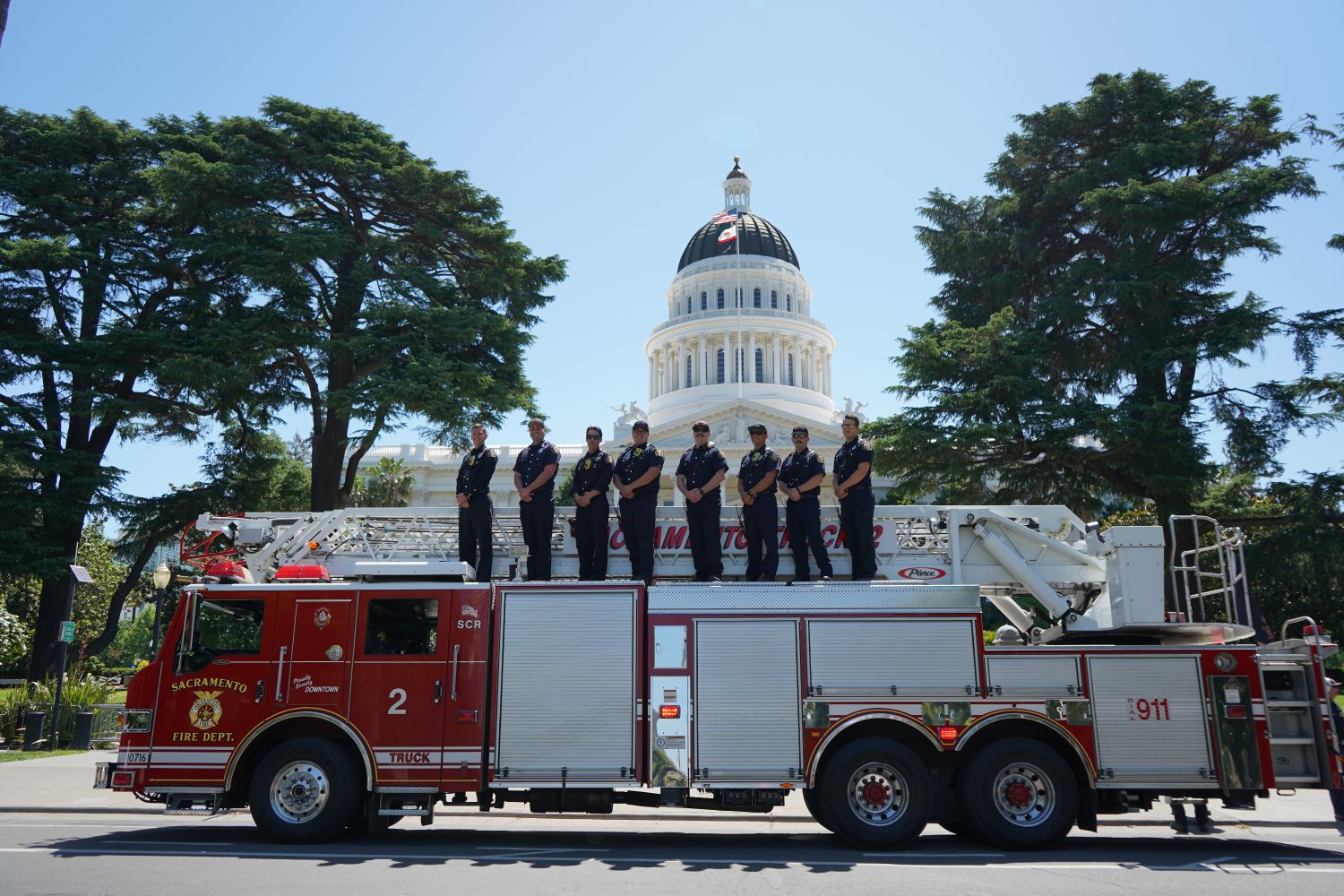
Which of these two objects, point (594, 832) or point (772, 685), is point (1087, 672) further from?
point (594, 832)

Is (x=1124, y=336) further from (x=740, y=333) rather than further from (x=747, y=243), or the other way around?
(x=747, y=243)

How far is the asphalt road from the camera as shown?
8055 millimetres

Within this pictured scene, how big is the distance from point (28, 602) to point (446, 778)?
112ft

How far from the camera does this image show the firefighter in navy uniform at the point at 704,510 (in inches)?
451

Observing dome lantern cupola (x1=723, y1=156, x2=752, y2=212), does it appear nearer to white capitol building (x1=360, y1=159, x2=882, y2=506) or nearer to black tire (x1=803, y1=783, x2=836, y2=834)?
white capitol building (x1=360, y1=159, x2=882, y2=506)

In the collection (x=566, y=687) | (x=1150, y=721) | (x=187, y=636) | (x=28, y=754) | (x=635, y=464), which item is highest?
(x=635, y=464)

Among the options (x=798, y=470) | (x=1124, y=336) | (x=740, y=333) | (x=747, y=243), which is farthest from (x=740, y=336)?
(x=798, y=470)

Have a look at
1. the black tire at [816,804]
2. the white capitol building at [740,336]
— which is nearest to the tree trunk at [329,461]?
the black tire at [816,804]

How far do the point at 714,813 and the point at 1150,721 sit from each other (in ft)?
20.1

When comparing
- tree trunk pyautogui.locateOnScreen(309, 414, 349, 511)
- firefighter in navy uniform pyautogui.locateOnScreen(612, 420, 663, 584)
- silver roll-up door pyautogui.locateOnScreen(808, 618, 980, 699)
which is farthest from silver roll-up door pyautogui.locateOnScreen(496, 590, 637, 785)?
tree trunk pyautogui.locateOnScreen(309, 414, 349, 511)

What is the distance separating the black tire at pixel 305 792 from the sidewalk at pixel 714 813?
3348 millimetres

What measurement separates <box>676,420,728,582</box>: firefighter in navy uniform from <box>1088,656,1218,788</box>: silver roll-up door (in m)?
4.15

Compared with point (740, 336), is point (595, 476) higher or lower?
lower

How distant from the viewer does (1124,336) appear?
26.9 meters
